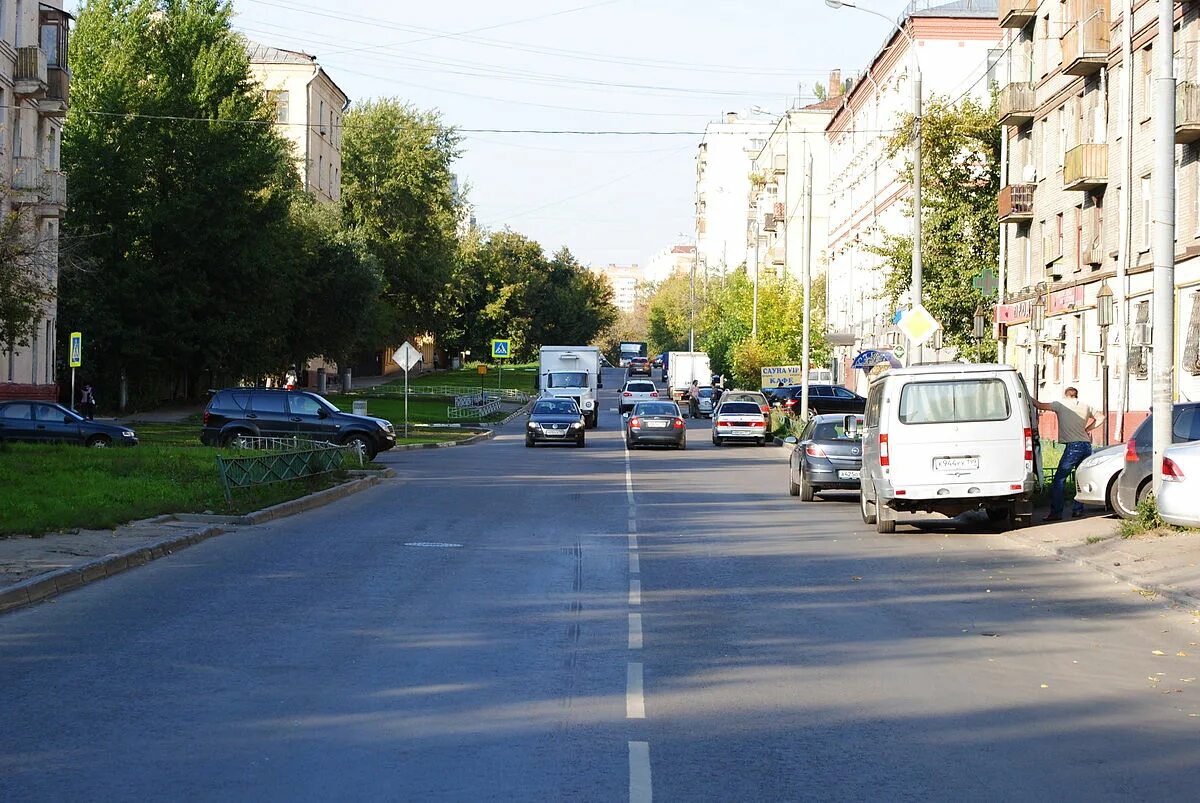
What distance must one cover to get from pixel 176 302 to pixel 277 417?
75.2 feet

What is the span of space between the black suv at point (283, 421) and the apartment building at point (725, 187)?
123154 millimetres

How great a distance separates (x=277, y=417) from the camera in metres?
37.3

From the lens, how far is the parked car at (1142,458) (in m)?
19.8

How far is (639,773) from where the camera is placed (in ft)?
23.1

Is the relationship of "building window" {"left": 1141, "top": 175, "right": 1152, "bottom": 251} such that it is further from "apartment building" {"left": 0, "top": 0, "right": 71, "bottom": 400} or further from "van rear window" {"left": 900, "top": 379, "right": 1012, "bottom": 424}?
"apartment building" {"left": 0, "top": 0, "right": 71, "bottom": 400}

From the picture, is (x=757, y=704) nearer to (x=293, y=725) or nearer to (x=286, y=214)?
(x=293, y=725)

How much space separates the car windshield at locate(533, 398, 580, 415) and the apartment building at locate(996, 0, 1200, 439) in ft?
45.2

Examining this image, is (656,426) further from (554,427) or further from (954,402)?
(954,402)

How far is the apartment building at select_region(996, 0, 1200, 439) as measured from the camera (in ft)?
107

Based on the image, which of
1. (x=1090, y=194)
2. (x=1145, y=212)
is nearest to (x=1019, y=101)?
(x=1090, y=194)

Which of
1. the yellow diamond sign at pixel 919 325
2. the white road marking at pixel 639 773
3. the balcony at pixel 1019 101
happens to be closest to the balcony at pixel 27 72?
the yellow diamond sign at pixel 919 325

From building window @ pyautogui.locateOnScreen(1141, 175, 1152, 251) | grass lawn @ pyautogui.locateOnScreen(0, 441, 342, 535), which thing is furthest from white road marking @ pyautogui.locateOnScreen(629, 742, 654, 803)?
building window @ pyautogui.locateOnScreen(1141, 175, 1152, 251)

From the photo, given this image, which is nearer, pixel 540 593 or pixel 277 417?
pixel 540 593

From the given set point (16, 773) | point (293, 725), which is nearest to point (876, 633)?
point (293, 725)
